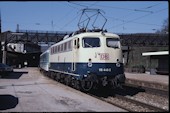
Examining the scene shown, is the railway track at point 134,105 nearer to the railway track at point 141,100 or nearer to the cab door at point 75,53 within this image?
the railway track at point 141,100

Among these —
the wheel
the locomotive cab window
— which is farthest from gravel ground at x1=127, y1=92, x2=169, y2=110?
the locomotive cab window

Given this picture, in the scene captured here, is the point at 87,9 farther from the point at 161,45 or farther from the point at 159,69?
the point at 161,45

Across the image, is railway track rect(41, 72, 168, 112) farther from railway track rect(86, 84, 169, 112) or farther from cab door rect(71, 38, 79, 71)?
cab door rect(71, 38, 79, 71)

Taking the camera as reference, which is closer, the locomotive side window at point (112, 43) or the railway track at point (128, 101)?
the railway track at point (128, 101)

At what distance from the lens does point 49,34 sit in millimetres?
79062

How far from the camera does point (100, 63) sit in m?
18.9

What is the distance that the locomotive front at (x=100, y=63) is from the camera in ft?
61.8

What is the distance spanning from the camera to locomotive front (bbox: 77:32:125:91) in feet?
61.8

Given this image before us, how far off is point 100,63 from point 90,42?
1422 mm

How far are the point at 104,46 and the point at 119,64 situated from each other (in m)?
1.27

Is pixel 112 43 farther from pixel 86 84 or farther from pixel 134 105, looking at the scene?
pixel 134 105

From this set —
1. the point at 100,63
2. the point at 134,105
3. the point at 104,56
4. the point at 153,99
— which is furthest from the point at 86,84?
the point at 134,105

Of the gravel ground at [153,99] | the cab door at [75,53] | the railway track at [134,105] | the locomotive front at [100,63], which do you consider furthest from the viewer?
the cab door at [75,53]

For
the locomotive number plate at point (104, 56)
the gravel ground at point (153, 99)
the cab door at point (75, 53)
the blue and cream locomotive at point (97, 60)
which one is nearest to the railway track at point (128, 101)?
the gravel ground at point (153, 99)
